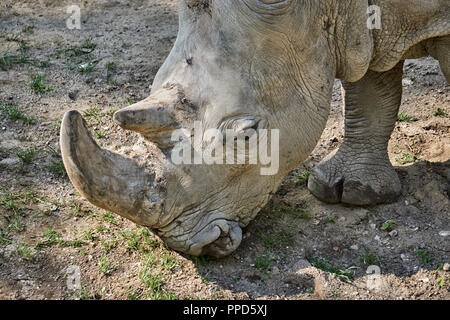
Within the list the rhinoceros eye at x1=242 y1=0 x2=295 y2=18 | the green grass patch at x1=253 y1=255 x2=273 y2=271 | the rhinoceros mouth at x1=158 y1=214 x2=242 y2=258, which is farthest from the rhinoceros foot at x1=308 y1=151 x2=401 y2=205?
the rhinoceros eye at x1=242 y1=0 x2=295 y2=18

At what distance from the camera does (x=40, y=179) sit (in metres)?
4.57

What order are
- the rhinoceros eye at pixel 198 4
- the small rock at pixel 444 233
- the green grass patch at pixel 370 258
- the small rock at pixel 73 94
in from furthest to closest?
1. the small rock at pixel 73 94
2. the small rock at pixel 444 233
3. the green grass patch at pixel 370 258
4. the rhinoceros eye at pixel 198 4

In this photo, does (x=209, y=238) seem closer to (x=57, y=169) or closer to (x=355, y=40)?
(x=355, y=40)

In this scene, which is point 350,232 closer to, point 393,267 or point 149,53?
point 393,267

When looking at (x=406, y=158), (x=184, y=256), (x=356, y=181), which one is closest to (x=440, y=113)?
(x=406, y=158)

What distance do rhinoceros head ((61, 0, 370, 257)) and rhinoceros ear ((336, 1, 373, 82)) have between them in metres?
0.20

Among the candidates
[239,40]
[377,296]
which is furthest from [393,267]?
[239,40]

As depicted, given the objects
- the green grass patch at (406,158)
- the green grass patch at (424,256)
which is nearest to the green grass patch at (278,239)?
the green grass patch at (424,256)

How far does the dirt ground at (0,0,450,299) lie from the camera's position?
11.9 feet

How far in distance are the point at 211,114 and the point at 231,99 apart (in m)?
0.12

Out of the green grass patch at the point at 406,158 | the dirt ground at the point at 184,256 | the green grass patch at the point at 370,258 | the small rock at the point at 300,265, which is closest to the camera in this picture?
the dirt ground at the point at 184,256

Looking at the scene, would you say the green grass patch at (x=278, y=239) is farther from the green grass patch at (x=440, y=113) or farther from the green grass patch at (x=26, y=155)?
the green grass patch at (x=440, y=113)

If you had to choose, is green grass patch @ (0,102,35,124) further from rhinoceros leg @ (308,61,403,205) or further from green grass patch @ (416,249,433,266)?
green grass patch @ (416,249,433,266)

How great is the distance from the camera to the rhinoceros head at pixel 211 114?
306 centimetres
